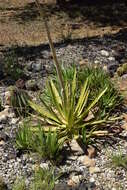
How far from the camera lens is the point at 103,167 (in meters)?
4.94

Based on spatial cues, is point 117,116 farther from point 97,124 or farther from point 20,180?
point 20,180

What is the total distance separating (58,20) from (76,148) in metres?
7.32

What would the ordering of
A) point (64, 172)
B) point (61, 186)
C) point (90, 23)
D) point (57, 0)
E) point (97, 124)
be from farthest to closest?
point (57, 0), point (90, 23), point (97, 124), point (64, 172), point (61, 186)

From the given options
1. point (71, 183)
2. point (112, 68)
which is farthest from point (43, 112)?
point (112, 68)

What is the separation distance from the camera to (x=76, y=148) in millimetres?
5125

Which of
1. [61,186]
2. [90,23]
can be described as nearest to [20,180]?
[61,186]

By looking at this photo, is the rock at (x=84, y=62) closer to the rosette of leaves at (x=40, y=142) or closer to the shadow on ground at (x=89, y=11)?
the rosette of leaves at (x=40, y=142)

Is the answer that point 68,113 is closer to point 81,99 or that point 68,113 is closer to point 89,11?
point 81,99

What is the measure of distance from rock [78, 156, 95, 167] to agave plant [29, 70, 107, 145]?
258 mm

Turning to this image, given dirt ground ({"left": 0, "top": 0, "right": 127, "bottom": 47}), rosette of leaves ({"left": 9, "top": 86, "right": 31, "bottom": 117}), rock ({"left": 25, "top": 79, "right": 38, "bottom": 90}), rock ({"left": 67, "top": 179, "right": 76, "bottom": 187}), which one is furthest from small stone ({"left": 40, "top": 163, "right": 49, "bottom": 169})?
dirt ground ({"left": 0, "top": 0, "right": 127, "bottom": 47})

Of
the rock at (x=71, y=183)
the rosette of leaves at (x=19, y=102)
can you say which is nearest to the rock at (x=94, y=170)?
the rock at (x=71, y=183)

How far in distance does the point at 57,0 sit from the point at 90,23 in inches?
78.2

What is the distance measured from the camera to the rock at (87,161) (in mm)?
4969

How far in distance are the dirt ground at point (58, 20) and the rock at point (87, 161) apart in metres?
5.38
